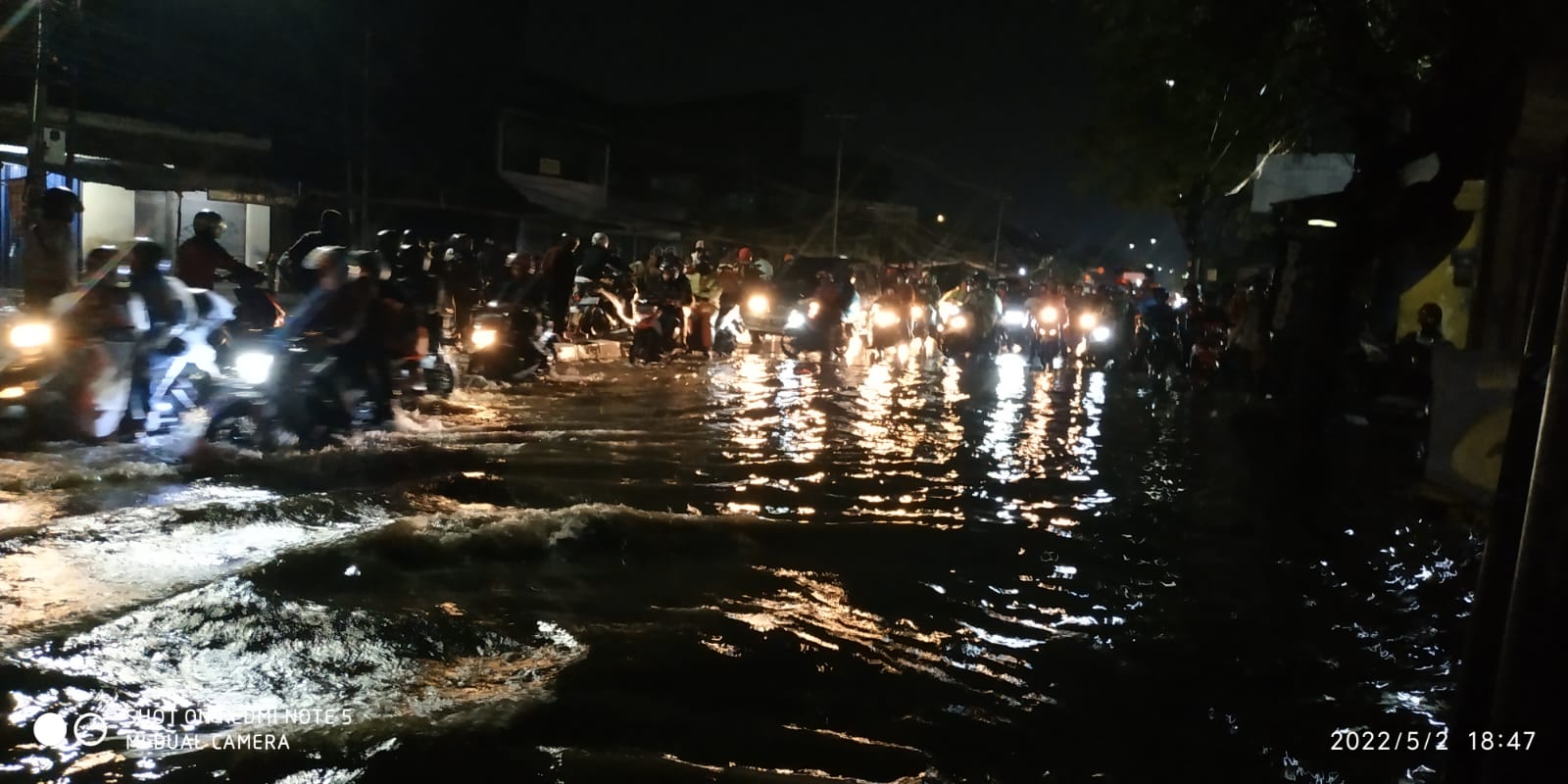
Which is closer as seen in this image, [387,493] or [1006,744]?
[1006,744]

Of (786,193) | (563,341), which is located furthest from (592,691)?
(786,193)

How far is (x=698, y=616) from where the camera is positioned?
18.5 feet

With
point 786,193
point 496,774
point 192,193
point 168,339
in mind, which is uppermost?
point 786,193

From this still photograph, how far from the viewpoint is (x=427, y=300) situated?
1295 cm

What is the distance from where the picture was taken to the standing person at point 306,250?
982 cm

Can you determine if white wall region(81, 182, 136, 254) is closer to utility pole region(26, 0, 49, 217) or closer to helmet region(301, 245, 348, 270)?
utility pole region(26, 0, 49, 217)

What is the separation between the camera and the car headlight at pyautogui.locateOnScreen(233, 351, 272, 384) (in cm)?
894

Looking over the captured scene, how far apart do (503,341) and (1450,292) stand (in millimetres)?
17179

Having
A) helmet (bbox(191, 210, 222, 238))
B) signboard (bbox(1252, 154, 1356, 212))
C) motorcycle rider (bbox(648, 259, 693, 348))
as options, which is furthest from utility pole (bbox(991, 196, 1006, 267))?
helmet (bbox(191, 210, 222, 238))

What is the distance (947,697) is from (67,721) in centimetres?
330

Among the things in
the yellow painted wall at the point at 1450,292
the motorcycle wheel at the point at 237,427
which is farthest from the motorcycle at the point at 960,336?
the motorcycle wheel at the point at 237,427

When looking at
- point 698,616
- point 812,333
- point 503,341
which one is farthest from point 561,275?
point 698,616

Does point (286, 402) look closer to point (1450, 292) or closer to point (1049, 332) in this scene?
point (1049, 332)

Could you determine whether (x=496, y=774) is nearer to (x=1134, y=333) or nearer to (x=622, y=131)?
(x=1134, y=333)
